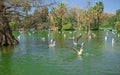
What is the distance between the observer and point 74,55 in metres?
29.6

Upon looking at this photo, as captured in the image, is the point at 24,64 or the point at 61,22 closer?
the point at 24,64

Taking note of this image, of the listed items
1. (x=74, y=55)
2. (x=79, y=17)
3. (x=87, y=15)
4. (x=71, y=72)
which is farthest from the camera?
(x=79, y=17)

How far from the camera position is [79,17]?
119m

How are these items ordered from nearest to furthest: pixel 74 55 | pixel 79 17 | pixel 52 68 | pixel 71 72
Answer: pixel 71 72 → pixel 52 68 → pixel 74 55 → pixel 79 17

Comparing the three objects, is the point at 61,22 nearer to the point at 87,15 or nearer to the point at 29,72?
the point at 87,15

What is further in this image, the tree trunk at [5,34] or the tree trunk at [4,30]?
the tree trunk at [5,34]

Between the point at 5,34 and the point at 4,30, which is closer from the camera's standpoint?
the point at 5,34

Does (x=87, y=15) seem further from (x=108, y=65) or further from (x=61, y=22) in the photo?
(x=108, y=65)

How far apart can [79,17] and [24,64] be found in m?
94.9

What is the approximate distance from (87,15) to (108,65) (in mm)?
85389

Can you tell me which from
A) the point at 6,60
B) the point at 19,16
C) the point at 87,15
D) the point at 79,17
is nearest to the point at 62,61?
the point at 6,60

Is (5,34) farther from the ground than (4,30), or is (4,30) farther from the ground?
(4,30)

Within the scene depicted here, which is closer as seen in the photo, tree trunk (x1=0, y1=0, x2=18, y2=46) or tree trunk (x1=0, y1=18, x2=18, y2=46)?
tree trunk (x1=0, y1=0, x2=18, y2=46)

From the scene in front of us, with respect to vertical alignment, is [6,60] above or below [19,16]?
below
